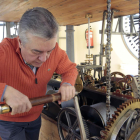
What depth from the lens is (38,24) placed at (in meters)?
0.71

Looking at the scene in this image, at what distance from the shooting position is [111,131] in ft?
2.73

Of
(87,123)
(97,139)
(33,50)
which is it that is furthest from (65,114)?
(33,50)

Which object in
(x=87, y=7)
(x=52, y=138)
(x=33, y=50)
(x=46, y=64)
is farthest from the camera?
(x=87, y=7)

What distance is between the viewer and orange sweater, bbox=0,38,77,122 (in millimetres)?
905

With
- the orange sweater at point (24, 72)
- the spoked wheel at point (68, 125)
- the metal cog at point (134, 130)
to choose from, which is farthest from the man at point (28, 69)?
the metal cog at point (134, 130)

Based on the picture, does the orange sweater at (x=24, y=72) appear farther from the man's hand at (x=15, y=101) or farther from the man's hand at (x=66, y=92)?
the man's hand at (x=15, y=101)

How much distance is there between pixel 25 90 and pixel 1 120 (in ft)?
0.84

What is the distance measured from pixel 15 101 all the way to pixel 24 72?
33 cm

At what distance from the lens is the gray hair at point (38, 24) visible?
72 centimetres

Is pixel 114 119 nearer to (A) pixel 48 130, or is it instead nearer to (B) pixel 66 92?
(B) pixel 66 92

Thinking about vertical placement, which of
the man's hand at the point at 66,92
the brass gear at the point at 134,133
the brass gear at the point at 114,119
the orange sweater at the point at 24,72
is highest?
the orange sweater at the point at 24,72

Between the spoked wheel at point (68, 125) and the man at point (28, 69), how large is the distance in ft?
0.75

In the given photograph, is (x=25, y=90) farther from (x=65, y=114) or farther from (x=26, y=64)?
(x=65, y=114)

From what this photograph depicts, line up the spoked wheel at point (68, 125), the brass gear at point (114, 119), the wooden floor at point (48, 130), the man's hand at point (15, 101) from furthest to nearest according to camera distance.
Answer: the wooden floor at point (48, 130)
the spoked wheel at point (68, 125)
the brass gear at point (114, 119)
the man's hand at point (15, 101)
